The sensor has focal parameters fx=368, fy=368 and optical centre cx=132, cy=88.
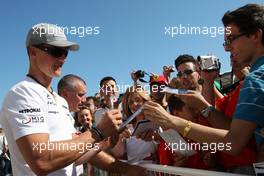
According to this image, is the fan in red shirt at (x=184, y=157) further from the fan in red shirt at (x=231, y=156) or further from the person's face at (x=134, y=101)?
the person's face at (x=134, y=101)

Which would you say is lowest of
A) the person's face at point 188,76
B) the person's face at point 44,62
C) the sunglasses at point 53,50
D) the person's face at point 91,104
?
the person's face at point 91,104

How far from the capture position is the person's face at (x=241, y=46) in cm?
253

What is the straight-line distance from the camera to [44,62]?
2.64m

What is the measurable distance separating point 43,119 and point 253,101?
130 centimetres

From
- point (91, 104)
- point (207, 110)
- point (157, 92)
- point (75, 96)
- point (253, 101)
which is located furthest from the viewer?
point (91, 104)

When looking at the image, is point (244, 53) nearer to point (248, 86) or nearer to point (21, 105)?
point (248, 86)

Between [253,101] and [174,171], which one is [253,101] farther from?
[174,171]

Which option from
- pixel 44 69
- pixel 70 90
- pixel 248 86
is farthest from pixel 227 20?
pixel 70 90

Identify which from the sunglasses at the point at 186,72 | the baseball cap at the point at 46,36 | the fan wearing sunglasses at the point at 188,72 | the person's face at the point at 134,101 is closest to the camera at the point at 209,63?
the fan wearing sunglasses at the point at 188,72

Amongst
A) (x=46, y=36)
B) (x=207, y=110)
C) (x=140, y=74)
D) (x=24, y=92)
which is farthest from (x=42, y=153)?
(x=140, y=74)

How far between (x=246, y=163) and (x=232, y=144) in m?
0.49

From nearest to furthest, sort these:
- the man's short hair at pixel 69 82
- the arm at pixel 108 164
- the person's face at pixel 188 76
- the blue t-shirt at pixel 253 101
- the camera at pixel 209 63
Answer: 1. the blue t-shirt at pixel 253 101
2. the arm at pixel 108 164
3. the camera at pixel 209 63
4. the person's face at pixel 188 76
5. the man's short hair at pixel 69 82

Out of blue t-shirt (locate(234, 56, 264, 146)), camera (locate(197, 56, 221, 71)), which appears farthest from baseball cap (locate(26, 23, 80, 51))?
camera (locate(197, 56, 221, 71))

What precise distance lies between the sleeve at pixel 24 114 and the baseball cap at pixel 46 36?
460 millimetres
